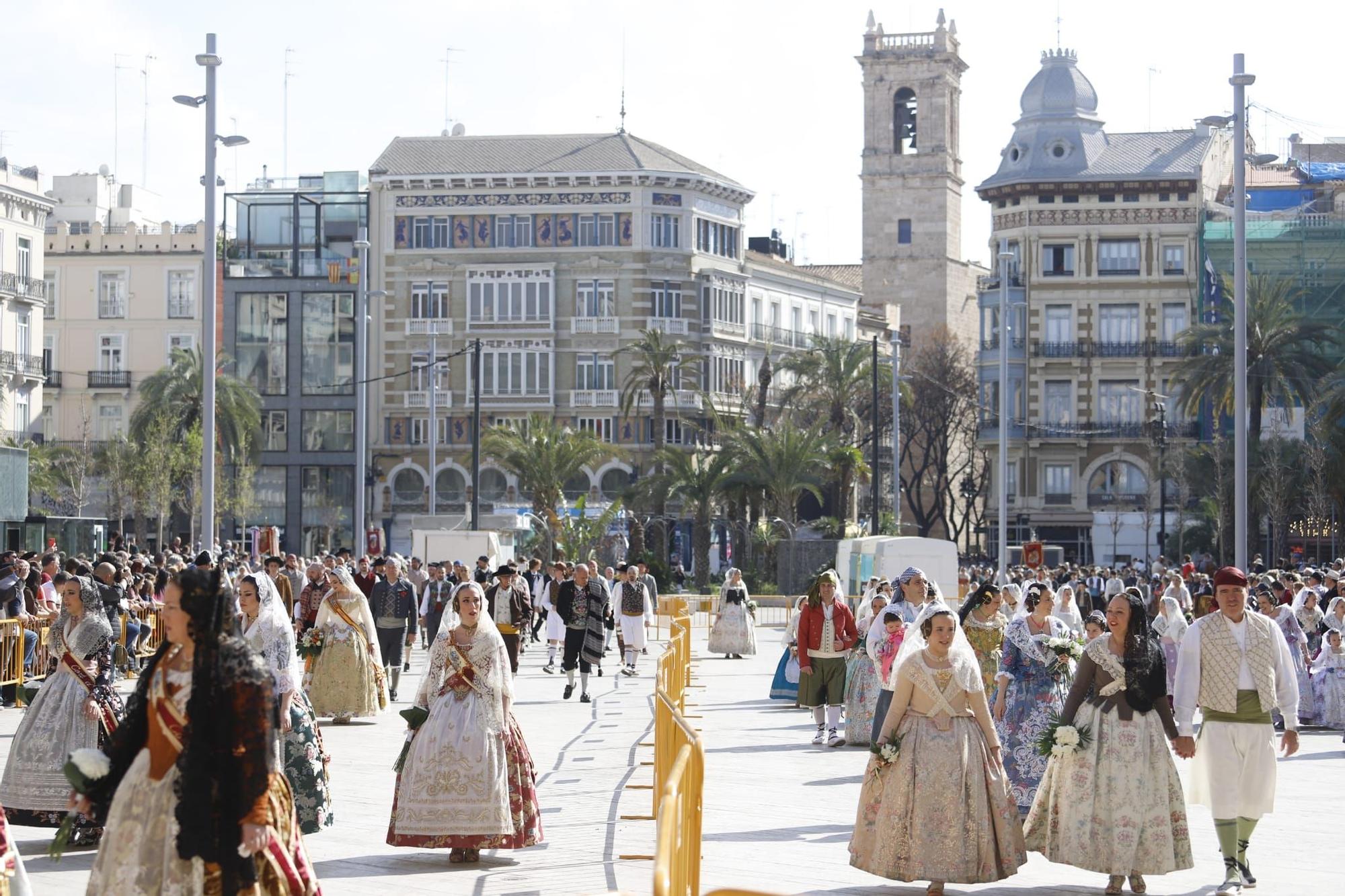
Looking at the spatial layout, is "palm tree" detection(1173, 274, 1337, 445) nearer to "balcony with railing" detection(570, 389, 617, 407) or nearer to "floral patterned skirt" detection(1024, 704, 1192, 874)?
"balcony with railing" detection(570, 389, 617, 407)

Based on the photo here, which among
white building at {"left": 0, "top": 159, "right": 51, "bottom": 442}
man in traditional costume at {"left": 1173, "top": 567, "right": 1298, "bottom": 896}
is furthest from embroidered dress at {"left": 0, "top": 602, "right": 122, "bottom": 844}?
white building at {"left": 0, "top": 159, "right": 51, "bottom": 442}

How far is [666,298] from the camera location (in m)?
78.1

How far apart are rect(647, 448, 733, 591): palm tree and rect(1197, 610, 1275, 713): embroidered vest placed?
151 feet

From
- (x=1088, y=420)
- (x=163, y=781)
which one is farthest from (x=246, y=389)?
(x=163, y=781)

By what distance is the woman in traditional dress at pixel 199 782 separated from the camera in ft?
24.0

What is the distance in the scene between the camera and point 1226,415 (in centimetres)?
6669

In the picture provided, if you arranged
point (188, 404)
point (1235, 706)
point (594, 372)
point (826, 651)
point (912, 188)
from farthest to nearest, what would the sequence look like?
point (912, 188)
point (594, 372)
point (188, 404)
point (826, 651)
point (1235, 706)

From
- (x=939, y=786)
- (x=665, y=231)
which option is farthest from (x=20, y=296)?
(x=939, y=786)

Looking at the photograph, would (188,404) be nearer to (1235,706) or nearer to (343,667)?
(343,667)

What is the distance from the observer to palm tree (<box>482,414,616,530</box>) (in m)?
61.0

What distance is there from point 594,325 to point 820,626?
5733 cm

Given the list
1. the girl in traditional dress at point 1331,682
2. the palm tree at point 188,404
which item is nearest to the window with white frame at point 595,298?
the palm tree at point 188,404

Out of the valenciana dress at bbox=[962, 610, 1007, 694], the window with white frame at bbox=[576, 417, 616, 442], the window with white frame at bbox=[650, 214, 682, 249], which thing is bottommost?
the valenciana dress at bbox=[962, 610, 1007, 694]

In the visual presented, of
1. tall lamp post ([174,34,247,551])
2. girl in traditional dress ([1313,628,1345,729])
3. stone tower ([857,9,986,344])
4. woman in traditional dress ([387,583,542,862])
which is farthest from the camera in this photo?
stone tower ([857,9,986,344])
